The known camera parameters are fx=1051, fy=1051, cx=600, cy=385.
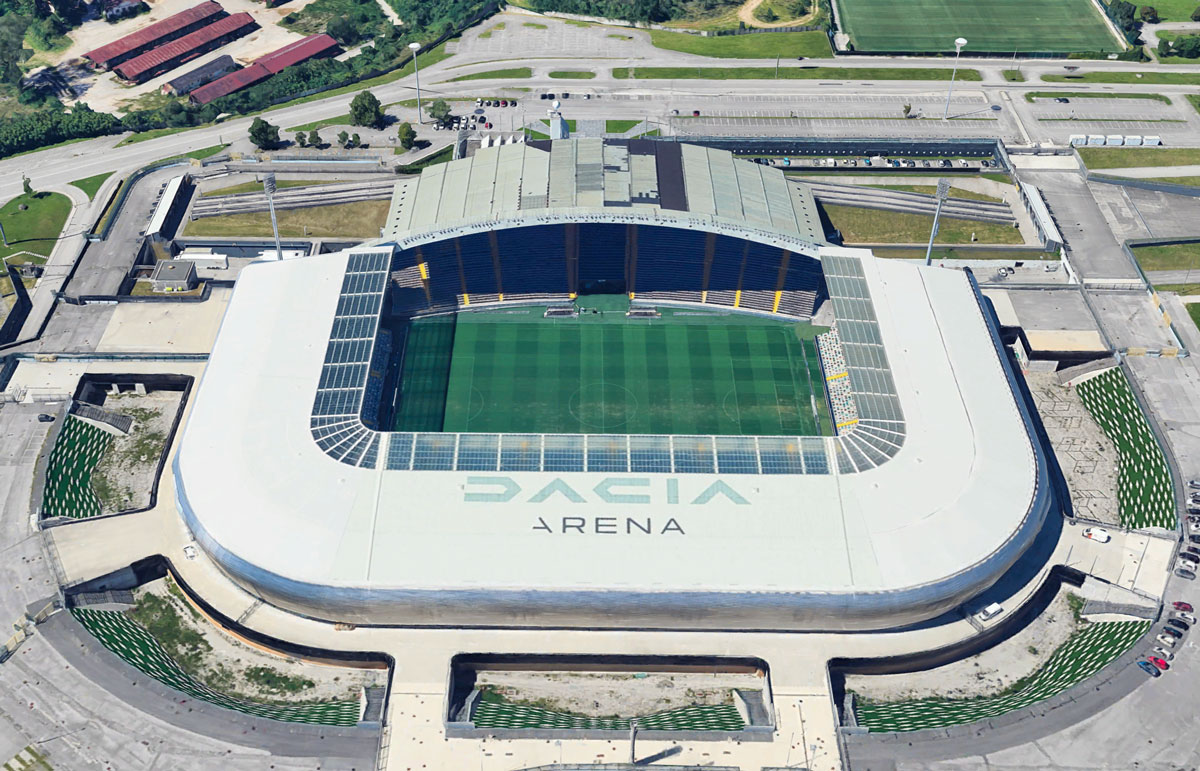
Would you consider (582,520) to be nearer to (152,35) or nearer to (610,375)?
(610,375)

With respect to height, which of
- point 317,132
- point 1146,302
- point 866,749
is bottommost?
point 866,749

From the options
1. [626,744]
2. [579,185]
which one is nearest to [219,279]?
[579,185]

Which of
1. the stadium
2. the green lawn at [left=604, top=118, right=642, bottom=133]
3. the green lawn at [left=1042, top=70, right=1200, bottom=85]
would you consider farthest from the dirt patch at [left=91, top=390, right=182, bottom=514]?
the green lawn at [left=1042, top=70, right=1200, bottom=85]

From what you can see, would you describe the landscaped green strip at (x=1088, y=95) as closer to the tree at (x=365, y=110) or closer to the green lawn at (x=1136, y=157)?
the green lawn at (x=1136, y=157)

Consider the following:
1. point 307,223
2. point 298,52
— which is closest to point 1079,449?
point 307,223

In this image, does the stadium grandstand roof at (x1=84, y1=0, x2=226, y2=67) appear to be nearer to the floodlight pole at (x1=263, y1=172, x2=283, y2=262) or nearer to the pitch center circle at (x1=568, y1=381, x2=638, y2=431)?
the floodlight pole at (x1=263, y1=172, x2=283, y2=262)

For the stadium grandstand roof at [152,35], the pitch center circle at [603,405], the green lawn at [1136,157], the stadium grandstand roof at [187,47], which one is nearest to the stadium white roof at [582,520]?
the pitch center circle at [603,405]

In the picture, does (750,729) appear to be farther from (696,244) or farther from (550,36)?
(550,36)
